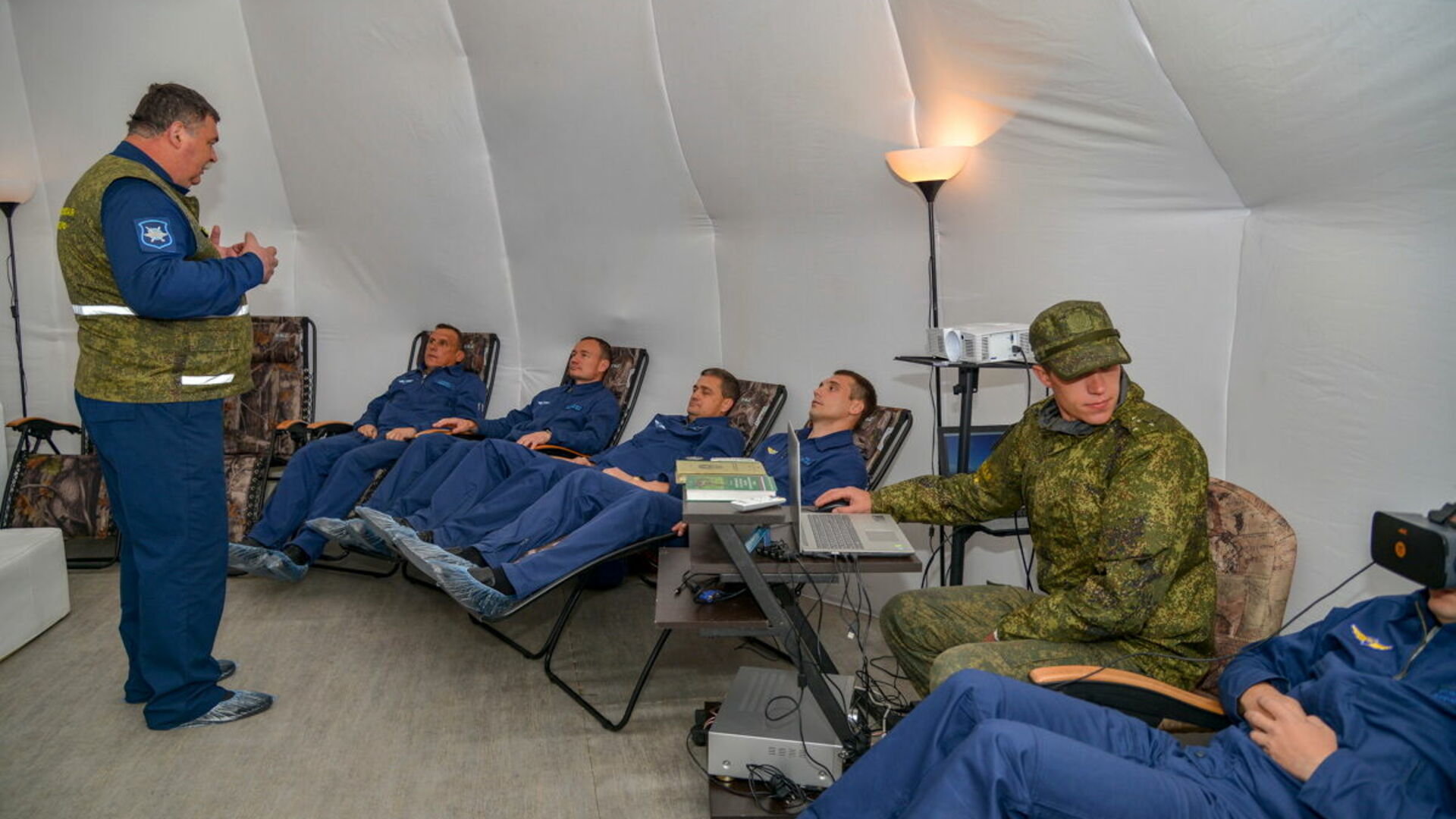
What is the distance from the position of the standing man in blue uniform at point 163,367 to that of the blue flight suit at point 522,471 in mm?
826

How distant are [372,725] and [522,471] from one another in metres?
1.12

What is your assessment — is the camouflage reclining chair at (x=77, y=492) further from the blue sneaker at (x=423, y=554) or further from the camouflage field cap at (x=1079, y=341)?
the camouflage field cap at (x=1079, y=341)

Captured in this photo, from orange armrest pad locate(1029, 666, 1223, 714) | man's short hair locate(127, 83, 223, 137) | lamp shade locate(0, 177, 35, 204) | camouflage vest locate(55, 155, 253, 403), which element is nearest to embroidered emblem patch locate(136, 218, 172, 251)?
camouflage vest locate(55, 155, 253, 403)

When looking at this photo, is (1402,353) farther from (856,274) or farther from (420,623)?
(420,623)

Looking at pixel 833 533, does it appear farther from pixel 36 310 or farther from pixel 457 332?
pixel 36 310

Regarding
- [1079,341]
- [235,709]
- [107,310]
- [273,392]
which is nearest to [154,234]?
[107,310]

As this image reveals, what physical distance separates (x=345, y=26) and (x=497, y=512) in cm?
312

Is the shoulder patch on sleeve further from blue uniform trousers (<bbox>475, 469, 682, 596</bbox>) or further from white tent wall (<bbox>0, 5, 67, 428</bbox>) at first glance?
white tent wall (<bbox>0, 5, 67, 428</bbox>)

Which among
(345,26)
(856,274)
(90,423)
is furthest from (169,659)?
(345,26)

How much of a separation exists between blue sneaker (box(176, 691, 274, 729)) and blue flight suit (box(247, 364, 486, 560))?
1001 mm

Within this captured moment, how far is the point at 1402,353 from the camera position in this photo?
226cm

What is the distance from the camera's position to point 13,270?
19.2 ft

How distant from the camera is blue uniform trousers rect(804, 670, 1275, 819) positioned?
5.26 ft

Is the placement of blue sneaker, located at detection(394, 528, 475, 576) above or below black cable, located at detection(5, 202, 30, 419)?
below
